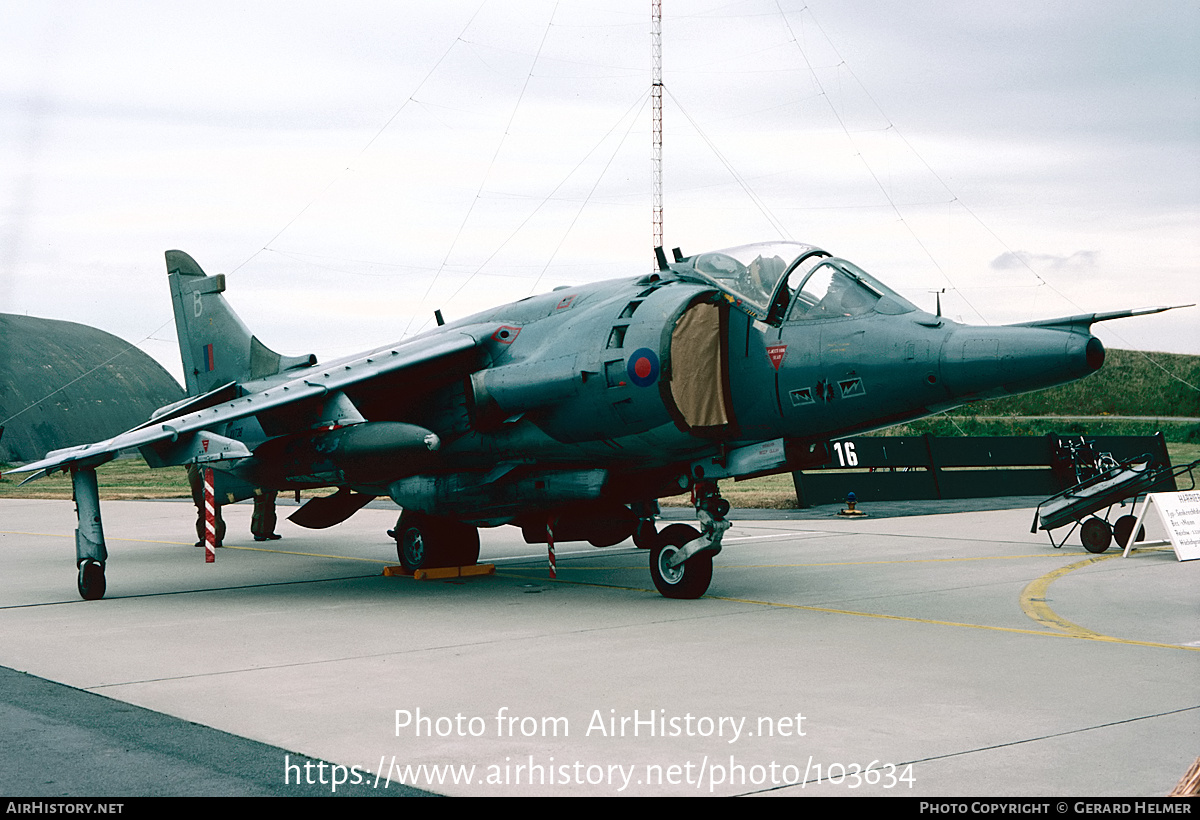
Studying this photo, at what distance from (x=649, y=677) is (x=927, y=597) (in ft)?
15.5

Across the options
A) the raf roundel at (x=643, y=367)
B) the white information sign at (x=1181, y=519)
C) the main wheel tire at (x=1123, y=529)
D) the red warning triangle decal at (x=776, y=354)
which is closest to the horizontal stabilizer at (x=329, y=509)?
the raf roundel at (x=643, y=367)

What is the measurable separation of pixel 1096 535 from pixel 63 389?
202ft

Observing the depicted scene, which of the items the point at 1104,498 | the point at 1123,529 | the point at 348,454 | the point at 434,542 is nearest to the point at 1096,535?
the point at 1104,498

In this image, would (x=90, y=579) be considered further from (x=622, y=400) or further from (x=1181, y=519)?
(x=1181, y=519)

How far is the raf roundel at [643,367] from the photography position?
10070mm

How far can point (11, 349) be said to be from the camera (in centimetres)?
6794

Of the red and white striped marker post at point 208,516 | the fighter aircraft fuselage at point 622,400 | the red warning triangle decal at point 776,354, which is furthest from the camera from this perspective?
the red and white striped marker post at point 208,516

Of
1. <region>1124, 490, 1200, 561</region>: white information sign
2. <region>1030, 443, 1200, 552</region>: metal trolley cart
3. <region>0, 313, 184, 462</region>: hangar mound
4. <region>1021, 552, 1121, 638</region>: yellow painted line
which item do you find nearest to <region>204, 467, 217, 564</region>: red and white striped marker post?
<region>1021, 552, 1121, 638</region>: yellow painted line

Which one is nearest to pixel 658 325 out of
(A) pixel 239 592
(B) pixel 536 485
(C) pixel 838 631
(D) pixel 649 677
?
(B) pixel 536 485

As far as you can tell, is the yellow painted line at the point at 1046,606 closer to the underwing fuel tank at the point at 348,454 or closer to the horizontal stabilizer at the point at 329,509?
the underwing fuel tank at the point at 348,454

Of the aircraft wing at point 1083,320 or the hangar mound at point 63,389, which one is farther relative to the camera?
the hangar mound at point 63,389

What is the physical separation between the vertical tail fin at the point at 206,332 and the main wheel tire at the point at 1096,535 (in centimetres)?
1182

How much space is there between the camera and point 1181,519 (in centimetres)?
1277

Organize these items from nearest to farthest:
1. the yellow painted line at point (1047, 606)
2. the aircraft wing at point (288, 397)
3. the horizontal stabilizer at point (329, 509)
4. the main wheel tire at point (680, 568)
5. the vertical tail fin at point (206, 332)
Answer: the yellow painted line at point (1047, 606), the main wheel tire at point (680, 568), the aircraft wing at point (288, 397), the horizontal stabilizer at point (329, 509), the vertical tail fin at point (206, 332)
